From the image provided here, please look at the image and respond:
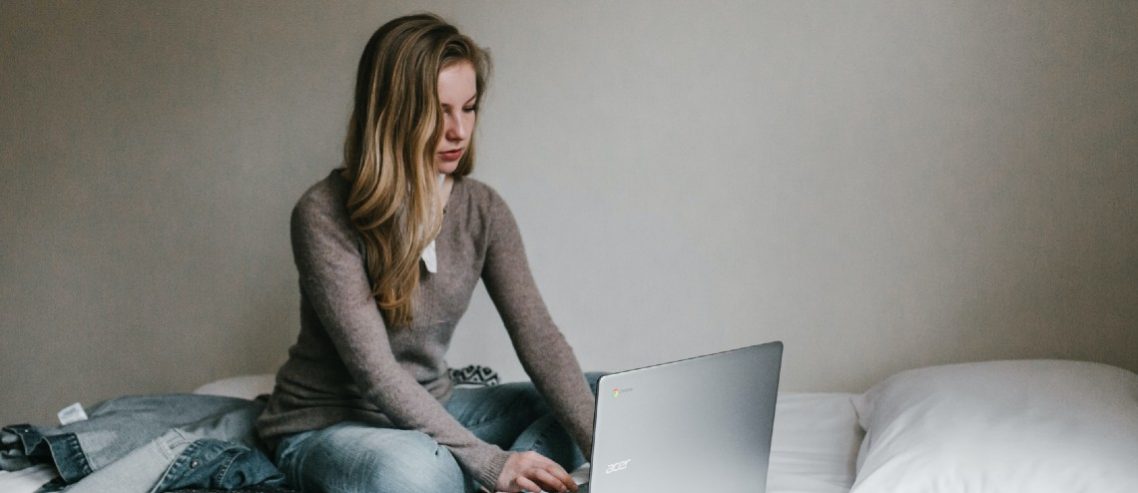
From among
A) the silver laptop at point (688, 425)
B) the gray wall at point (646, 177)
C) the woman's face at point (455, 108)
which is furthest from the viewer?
the gray wall at point (646, 177)

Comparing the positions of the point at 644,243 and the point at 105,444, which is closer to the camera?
the point at 105,444

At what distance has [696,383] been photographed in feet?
3.65

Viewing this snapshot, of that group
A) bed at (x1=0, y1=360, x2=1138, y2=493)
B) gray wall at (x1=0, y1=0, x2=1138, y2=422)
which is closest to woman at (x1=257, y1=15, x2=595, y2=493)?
bed at (x1=0, y1=360, x2=1138, y2=493)

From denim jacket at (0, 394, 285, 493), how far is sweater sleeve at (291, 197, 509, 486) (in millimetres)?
200

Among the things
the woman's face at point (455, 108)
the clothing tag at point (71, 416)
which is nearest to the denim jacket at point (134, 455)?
the clothing tag at point (71, 416)

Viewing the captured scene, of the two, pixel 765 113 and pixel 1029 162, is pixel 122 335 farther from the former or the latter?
pixel 1029 162

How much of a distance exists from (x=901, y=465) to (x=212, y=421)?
1.04 m

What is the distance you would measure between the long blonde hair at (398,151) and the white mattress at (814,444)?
0.62 meters

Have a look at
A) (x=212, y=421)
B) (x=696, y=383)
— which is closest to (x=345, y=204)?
(x=212, y=421)

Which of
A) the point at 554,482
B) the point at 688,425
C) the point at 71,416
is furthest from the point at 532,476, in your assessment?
the point at 71,416

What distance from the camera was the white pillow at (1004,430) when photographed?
4.34 feet

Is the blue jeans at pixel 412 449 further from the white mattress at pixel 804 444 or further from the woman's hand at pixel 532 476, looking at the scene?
the white mattress at pixel 804 444

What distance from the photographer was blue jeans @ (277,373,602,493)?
1.31 meters

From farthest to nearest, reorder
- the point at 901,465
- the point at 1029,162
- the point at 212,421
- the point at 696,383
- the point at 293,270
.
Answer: the point at 293,270, the point at 1029,162, the point at 212,421, the point at 901,465, the point at 696,383
